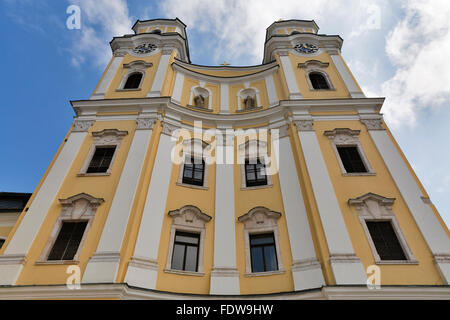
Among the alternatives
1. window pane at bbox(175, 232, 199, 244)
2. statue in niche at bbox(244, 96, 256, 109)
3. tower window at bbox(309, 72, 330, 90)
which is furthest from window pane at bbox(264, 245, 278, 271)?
tower window at bbox(309, 72, 330, 90)

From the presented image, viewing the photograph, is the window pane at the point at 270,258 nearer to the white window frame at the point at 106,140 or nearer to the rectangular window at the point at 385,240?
the rectangular window at the point at 385,240

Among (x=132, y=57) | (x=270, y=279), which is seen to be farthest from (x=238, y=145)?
(x=132, y=57)

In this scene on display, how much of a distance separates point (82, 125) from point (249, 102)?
1073 centimetres

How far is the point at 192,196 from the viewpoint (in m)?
14.0

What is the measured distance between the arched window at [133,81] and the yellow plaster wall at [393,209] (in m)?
12.1

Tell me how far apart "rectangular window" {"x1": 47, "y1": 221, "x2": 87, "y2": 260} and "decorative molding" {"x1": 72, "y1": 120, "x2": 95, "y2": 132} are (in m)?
6.12

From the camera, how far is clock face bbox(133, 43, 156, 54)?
23209mm

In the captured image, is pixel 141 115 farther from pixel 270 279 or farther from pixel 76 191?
pixel 270 279

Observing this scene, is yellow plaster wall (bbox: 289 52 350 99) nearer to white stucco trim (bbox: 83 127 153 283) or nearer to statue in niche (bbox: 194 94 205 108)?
statue in niche (bbox: 194 94 205 108)

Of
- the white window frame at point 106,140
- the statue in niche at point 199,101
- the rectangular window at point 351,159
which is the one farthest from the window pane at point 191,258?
the statue in niche at point 199,101

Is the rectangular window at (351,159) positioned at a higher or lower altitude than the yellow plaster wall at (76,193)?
higher

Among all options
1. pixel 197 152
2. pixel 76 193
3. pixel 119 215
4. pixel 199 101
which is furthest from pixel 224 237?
pixel 199 101

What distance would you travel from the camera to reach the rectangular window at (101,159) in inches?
571

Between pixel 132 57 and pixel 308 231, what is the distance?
18.3 metres
